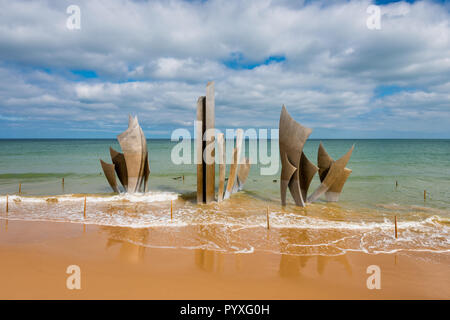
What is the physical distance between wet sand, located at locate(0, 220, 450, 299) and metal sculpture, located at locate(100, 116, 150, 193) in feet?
17.2

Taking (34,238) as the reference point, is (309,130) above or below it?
above

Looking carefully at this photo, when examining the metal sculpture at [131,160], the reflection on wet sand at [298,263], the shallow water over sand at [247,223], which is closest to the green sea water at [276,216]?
the shallow water over sand at [247,223]

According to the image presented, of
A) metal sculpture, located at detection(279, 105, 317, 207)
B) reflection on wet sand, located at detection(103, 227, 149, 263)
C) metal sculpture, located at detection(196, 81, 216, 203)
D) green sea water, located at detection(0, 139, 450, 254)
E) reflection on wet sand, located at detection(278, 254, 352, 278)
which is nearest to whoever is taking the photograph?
reflection on wet sand, located at detection(278, 254, 352, 278)

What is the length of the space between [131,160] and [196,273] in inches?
304

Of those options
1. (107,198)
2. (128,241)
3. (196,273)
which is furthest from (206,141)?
(196,273)

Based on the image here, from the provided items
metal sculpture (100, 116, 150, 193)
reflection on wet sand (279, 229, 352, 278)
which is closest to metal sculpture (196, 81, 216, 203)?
metal sculpture (100, 116, 150, 193)

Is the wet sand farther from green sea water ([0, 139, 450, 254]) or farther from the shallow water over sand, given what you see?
green sea water ([0, 139, 450, 254])

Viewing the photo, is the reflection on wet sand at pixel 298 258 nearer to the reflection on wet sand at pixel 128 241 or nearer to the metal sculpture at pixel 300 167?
the reflection on wet sand at pixel 128 241

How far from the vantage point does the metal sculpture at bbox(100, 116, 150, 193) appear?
1121cm
